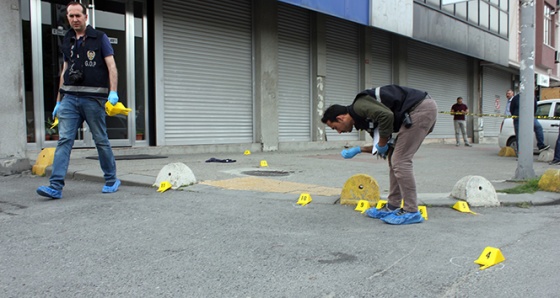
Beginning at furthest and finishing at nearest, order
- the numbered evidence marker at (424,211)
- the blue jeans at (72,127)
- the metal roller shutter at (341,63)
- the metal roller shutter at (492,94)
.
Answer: the metal roller shutter at (492,94)
the metal roller shutter at (341,63)
the blue jeans at (72,127)
the numbered evidence marker at (424,211)

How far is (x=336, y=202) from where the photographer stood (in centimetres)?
514

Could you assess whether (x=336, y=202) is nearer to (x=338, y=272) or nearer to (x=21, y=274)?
(x=338, y=272)

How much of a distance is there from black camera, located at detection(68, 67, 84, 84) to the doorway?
12.3 ft

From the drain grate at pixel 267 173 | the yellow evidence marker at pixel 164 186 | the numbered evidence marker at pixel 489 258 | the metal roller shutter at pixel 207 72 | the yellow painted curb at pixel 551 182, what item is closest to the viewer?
the numbered evidence marker at pixel 489 258

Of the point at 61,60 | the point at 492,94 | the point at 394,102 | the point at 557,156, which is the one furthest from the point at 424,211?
the point at 492,94

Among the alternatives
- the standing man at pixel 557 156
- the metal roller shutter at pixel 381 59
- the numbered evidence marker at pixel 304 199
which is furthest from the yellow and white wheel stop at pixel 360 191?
the metal roller shutter at pixel 381 59

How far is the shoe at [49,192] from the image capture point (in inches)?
190

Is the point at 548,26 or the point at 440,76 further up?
the point at 548,26

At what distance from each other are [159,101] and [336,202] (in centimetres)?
613

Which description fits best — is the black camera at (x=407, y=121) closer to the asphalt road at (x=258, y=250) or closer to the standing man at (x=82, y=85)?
the asphalt road at (x=258, y=250)

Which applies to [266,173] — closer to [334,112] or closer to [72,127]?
[72,127]

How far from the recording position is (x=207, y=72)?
10.9 metres

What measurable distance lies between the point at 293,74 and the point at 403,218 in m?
9.39

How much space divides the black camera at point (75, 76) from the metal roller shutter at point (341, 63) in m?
9.83
